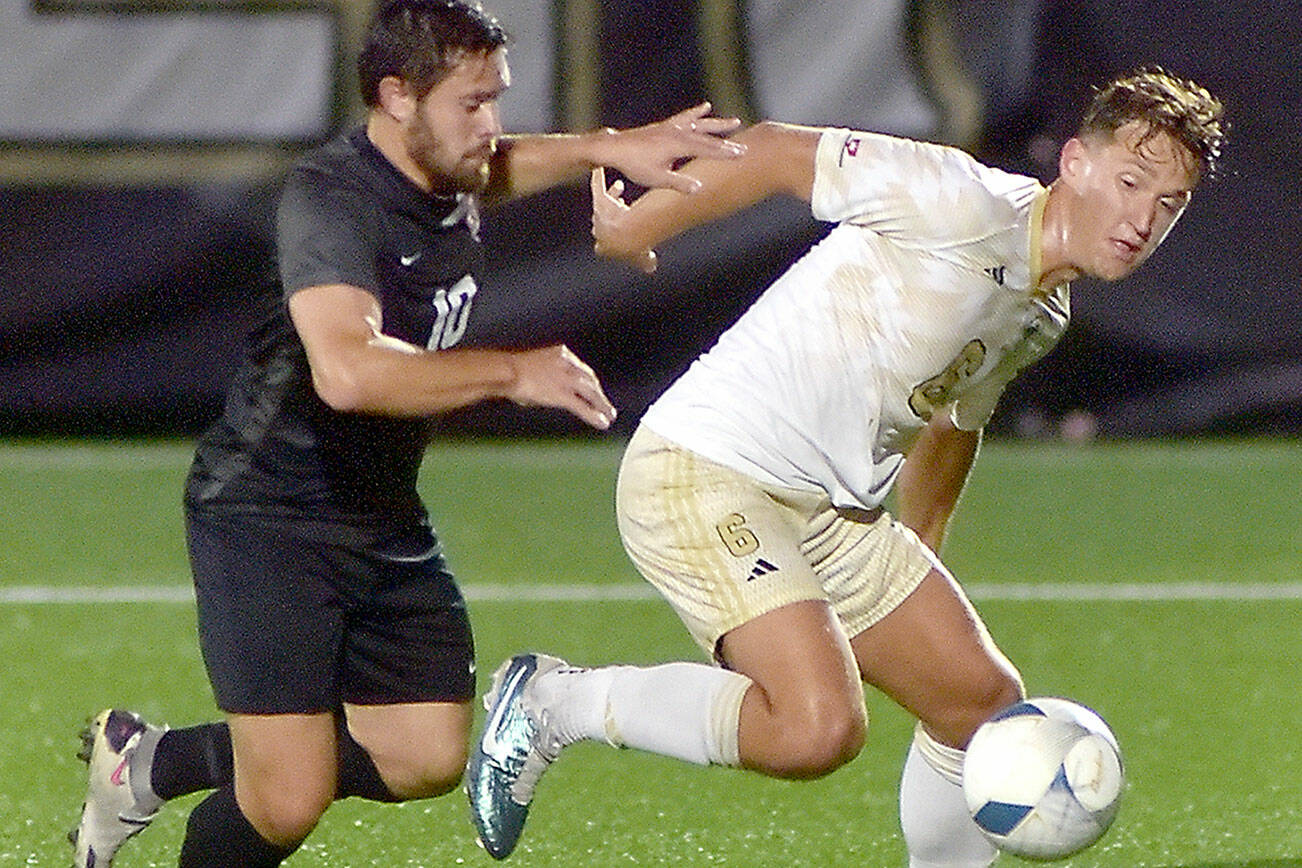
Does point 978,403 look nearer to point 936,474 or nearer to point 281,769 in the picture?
point 936,474

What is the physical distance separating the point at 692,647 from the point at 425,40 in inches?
117

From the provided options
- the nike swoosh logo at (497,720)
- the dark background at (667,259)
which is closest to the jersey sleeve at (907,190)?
the nike swoosh logo at (497,720)

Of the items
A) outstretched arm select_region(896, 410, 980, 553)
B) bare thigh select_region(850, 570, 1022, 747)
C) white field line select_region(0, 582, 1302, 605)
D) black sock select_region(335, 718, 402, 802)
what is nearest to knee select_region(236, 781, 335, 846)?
black sock select_region(335, 718, 402, 802)

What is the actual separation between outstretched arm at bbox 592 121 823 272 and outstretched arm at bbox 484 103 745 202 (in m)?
0.03

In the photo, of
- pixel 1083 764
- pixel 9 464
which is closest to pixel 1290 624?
pixel 1083 764

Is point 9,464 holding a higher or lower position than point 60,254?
lower

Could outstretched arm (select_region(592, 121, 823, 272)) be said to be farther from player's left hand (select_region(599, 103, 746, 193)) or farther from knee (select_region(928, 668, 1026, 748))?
knee (select_region(928, 668, 1026, 748))

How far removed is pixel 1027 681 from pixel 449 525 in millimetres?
2713

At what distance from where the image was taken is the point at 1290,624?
6.58m

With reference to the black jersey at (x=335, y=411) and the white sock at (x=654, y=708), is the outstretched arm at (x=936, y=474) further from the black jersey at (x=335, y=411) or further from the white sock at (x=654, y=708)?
the black jersey at (x=335, y=411)

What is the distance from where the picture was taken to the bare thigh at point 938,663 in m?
3.97

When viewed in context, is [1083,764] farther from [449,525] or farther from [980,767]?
[449,525]

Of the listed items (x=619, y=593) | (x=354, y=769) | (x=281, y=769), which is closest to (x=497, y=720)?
(x=354, y=769)

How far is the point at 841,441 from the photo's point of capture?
386cm
